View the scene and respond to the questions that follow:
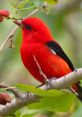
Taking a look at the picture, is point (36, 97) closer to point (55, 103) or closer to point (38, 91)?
point (55, 103)

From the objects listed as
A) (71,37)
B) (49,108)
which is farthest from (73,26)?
(49,108)

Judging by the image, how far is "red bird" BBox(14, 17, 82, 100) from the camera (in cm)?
477

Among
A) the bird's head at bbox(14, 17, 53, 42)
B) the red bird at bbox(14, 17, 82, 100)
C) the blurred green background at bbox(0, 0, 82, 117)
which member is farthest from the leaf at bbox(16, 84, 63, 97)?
the blurred green background at bbox(0, 0, 82, 117)

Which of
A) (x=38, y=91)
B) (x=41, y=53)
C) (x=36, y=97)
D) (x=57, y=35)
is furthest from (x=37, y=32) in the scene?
(x=38, y=91)

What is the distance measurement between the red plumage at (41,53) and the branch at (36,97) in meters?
1.16

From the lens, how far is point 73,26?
782 centimetres

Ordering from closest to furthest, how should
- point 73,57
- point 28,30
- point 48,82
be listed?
point 48,82
point 28,30
point 73,57

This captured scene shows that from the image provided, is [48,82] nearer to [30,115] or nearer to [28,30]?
[30,115]

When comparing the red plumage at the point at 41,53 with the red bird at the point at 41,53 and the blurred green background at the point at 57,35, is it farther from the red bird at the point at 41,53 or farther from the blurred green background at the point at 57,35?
the blurred green background at the point at 57,35

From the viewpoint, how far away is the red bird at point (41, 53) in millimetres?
4766

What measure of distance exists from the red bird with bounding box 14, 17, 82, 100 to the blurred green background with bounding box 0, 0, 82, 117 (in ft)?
2.90

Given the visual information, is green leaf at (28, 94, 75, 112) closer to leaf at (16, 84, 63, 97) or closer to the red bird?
leaf at (16, 84, 63, 97)

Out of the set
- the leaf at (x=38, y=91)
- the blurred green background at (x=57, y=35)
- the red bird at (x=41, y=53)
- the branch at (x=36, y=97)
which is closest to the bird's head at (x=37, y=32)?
the red bird at (x=41, y=53)

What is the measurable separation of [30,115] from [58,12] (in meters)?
3.54
